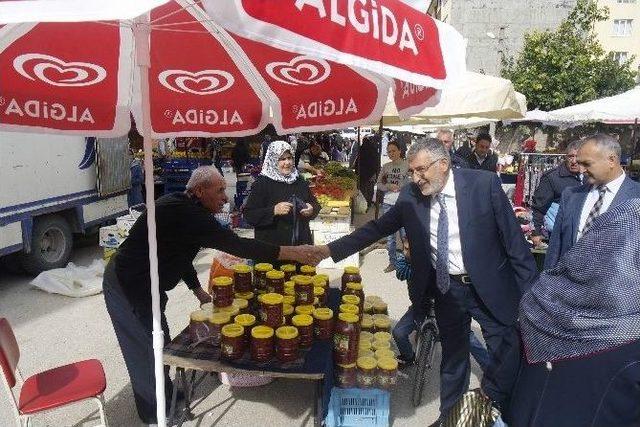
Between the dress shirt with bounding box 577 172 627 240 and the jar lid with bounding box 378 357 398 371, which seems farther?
the dress shirt with bounding box 577 172 627 240

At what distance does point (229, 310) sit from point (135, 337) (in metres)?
0.78

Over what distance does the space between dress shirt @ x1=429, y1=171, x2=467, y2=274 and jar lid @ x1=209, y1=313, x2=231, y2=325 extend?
1538mm

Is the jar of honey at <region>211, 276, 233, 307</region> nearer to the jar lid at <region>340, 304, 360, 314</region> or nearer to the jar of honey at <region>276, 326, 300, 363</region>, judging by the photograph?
the jar of honey at <region>276, 326, 300, 363</region>

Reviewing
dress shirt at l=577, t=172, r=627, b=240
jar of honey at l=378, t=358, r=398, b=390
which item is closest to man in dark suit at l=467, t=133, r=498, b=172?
dress shirt at l=577, t=172, r=627, b=240

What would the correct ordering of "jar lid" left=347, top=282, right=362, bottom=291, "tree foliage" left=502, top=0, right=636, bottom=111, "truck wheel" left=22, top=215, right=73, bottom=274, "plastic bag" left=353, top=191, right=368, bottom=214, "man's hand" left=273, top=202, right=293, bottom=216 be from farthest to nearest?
"tree foliage" left=502, top=0, right=636, bottom=111 → "plastic bag" left=353, top=191, right=368, bottom=214 → "truck wheel" left=22, top=215, right=73, bottom=274 → "man's hand" left=273, top=202, right=293, bottom=216 → "jar lid" left=347, top=282, right=362, bottom=291

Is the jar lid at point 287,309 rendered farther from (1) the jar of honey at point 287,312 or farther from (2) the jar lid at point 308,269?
(2) the jar lid at point 308,269

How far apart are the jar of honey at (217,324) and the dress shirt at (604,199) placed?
2598 mm

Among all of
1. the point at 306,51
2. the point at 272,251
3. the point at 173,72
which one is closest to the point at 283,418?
the point at 272,251

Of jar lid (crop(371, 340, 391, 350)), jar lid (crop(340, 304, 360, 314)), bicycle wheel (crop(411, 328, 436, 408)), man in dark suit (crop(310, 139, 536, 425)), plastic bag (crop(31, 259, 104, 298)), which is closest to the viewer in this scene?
man in dark suit (crop(310, 139, 536, 425))

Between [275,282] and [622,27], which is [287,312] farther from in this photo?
[622,27]

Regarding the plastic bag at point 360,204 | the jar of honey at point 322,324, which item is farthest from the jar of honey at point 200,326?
the plastic bag at point 360,204

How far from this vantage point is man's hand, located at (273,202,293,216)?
185 inches

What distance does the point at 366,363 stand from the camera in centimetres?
309

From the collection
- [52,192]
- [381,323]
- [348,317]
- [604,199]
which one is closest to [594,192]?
[604,199]
